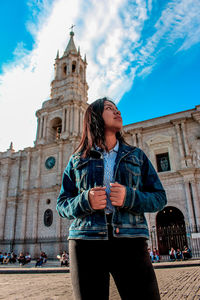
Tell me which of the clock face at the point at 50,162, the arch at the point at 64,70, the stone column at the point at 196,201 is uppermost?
the arch at the point at 64,70

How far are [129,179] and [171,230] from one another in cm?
1770

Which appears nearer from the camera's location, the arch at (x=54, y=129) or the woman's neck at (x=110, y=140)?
the woman's neck at (x=110, y=140)

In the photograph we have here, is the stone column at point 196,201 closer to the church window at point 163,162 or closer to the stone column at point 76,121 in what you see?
the church window at point 163,162

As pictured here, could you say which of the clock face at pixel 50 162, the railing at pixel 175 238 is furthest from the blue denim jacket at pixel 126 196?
the clock face at pixel 50 162

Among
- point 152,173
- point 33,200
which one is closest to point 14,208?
point 33,200

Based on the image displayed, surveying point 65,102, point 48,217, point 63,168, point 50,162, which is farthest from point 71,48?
point 48,217

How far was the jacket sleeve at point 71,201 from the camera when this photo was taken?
1.57 metres

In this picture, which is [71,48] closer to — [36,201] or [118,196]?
→ [36,201]

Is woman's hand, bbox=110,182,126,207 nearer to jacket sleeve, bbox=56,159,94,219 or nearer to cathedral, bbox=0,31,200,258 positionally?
jacket sleeve, bbox=56,159,94,219

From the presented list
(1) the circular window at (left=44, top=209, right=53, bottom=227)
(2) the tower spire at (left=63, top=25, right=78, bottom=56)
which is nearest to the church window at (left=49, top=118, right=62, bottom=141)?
(1) the circular window at (left=44, top=209, right=53, bottom=227)

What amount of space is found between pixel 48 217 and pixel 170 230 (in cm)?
1172

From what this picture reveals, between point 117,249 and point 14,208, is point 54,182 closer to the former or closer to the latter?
point 14,208

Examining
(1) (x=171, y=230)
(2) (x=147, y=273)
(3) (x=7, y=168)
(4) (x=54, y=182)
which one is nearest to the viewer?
(2) (x=147, y=273)

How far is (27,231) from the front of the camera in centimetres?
2412
